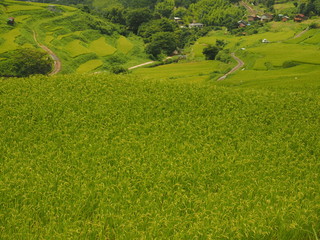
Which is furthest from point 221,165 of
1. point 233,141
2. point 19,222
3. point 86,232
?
point 19,222

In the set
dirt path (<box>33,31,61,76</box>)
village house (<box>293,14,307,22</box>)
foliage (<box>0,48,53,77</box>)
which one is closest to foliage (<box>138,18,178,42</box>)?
dirt path (<box>33,31,61,76</box>)

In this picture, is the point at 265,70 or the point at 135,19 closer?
the point at 265,70

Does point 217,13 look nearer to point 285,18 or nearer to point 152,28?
point 285,18

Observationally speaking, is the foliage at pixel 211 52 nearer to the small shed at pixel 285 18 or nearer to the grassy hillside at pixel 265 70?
the grassy hillside at pixel 265 70

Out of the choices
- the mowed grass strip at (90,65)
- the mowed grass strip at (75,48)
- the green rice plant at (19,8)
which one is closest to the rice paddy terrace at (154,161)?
the mowed grass strip at (90,65)

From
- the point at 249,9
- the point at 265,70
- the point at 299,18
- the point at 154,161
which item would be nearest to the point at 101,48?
the point at 265,70

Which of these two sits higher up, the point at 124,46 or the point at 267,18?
the point at 267,18
